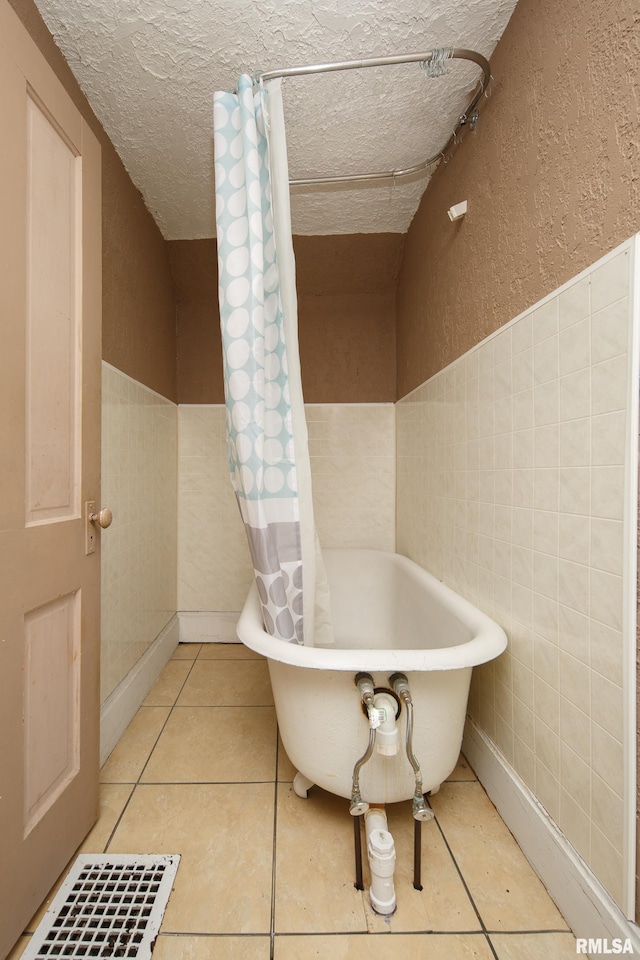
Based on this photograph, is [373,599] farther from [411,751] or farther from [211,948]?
[211,948]

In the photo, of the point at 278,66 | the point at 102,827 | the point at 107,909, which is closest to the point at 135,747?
the point at 102,827

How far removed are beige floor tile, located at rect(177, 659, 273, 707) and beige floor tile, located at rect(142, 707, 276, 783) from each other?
0.17ft

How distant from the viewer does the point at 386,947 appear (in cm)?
78

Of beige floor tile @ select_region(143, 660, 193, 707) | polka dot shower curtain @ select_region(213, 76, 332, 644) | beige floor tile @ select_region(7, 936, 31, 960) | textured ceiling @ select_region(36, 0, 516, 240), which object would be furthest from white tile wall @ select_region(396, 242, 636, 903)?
beige floor tile @ select_region(143, 660, 193, 707)

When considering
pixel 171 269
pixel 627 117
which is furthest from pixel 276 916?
pixel 171 269

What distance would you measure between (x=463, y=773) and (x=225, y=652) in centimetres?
130

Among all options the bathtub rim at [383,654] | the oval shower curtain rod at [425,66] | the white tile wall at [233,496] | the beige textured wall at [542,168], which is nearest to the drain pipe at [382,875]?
the bathtub rim at [383,654]

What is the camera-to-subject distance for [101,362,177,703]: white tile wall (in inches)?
56.5

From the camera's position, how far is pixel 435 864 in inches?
37.6

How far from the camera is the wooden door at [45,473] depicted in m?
0.77

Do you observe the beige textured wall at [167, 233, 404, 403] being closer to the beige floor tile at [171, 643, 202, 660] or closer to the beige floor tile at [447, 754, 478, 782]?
the beige floor tile at [171, 643, 202, 660]

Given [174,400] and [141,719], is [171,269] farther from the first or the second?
[141,719]

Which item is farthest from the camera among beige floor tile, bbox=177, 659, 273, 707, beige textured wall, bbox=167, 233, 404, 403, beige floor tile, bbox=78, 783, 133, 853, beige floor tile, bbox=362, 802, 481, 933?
beige textured wall, bbox=167, 233, 404, 403

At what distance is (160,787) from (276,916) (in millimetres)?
520
